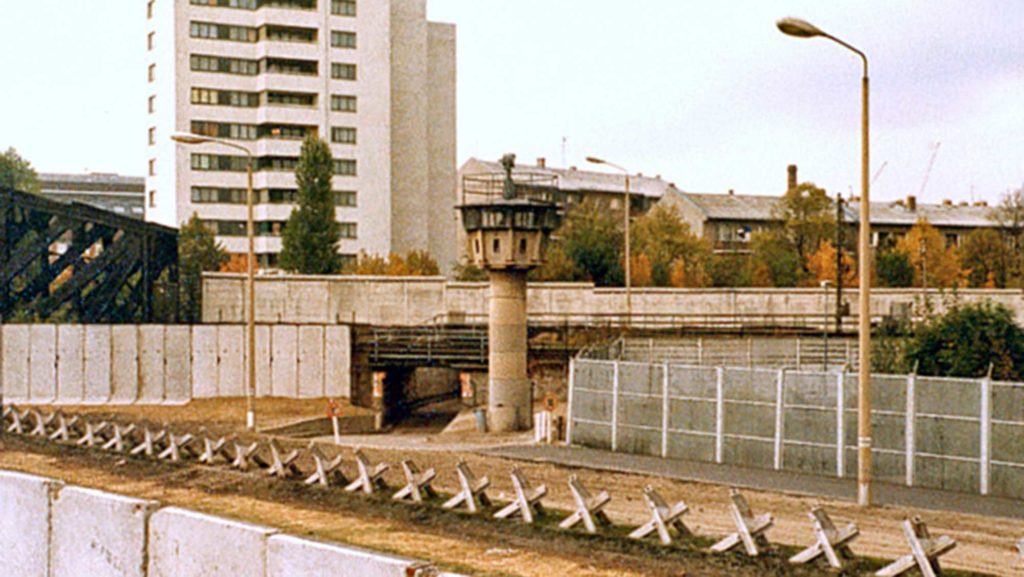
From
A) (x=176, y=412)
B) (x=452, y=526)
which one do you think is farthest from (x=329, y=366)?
(x=452, y=526)

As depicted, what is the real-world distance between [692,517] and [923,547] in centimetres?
634

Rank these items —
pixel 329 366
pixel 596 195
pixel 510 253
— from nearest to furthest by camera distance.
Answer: pixel 510 253 < pixel 329 366 < pixel 596 195

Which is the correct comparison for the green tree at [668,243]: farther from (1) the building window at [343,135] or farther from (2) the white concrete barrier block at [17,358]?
(2) the white concrete barrier block at [17,358]

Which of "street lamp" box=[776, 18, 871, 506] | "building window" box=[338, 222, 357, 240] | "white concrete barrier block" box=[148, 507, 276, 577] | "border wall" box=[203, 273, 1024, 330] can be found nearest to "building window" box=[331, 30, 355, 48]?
"building window" box=[338, 222, 357, 240]

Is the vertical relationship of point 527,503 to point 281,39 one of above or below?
below

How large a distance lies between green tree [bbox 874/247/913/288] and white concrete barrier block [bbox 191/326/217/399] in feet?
210

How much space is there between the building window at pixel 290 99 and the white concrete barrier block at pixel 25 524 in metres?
89.3

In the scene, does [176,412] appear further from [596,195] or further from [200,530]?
[596,195]

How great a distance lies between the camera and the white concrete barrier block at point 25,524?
42.2 feet

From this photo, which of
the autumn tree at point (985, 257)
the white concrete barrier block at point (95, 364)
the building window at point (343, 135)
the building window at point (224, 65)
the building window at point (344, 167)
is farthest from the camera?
the autumn tree at point (985, 257)

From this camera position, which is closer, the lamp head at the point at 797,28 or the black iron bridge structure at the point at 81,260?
the lamp head at the point at 797,28

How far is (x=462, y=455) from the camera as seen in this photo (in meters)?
33.8

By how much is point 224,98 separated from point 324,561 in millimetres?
93403

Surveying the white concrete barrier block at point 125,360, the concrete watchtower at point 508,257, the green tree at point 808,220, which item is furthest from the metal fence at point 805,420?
the green tree at point 808,220
